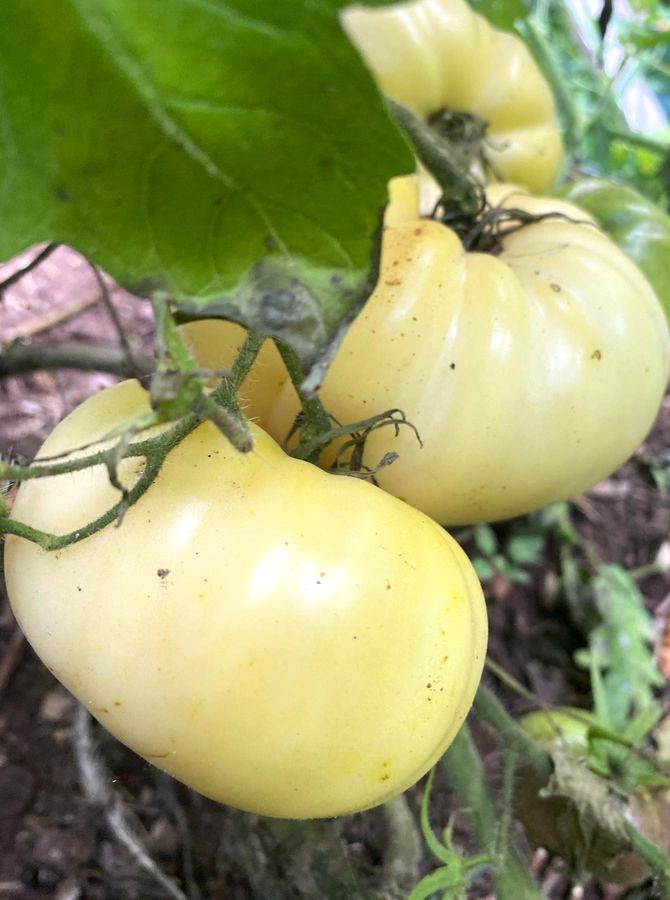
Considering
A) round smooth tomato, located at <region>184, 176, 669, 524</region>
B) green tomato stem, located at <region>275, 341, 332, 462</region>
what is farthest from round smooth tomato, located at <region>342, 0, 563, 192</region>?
green tomato stem, located at <region>275, 341, 332, 462</region>

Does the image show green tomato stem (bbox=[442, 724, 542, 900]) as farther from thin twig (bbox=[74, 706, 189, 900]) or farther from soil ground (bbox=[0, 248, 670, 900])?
thin twig (bbox=[74, 706, 189, 900])

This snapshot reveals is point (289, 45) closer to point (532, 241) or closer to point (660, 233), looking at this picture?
point (532, 241)

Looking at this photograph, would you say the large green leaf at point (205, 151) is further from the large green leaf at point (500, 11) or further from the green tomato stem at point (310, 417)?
the large green leaf at point (500, 11)

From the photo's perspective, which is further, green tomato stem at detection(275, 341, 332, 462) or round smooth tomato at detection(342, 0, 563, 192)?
round smooth tomato at detection(342, 0, 563, 192)

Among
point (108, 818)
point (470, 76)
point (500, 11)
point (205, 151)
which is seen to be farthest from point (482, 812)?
point (500, 11)

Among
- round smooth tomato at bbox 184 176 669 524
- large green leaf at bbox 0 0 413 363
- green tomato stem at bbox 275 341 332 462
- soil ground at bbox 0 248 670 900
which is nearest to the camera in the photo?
large green leaf at bbox 0 0 413 363

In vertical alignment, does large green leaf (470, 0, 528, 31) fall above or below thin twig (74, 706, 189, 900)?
above
